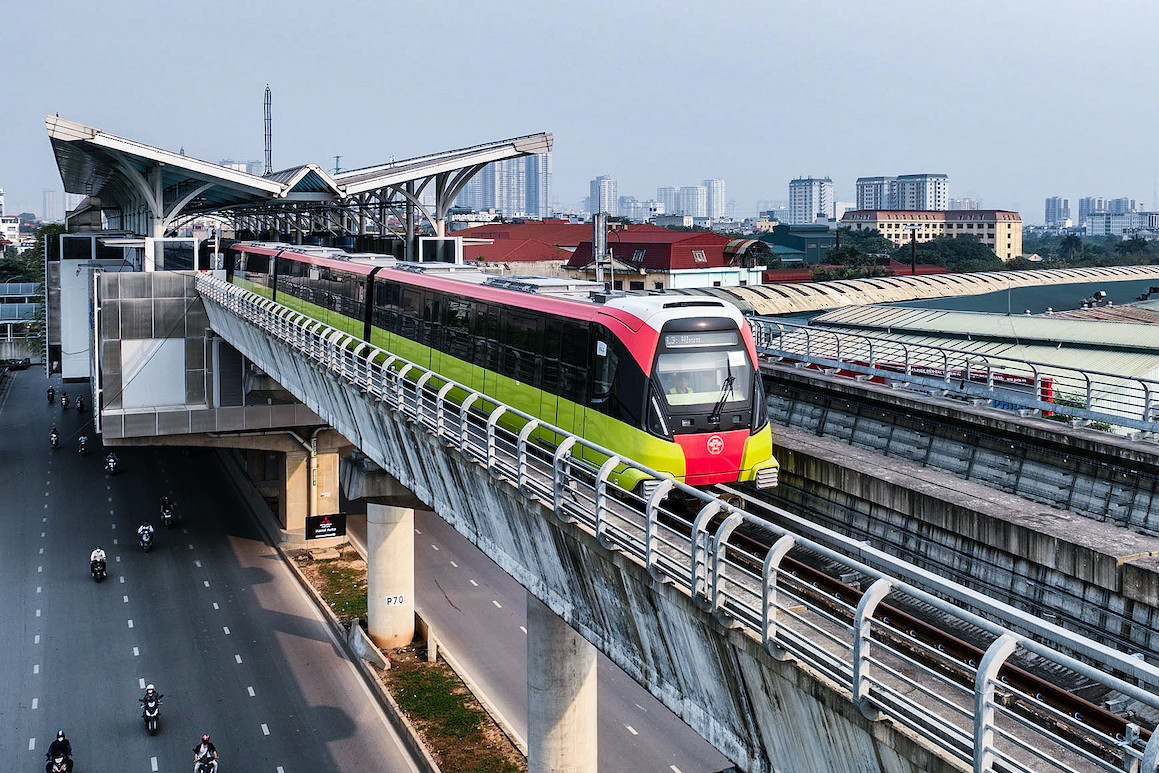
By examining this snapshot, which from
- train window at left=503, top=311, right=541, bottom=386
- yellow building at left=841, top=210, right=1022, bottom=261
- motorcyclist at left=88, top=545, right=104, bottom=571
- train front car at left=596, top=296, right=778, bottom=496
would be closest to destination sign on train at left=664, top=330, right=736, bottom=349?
train front car at left=596, top=296, right=778, bottom=496

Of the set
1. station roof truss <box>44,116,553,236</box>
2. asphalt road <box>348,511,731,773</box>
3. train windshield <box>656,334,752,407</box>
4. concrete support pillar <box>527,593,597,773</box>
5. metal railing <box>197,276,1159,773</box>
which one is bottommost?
asphalt road <box>348,511,731,773</box>

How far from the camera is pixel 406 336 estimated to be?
22719 millimetres

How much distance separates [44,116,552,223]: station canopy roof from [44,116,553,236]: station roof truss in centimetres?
3

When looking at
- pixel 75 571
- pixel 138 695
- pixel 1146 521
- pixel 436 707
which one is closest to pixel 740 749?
pixel 1146 521

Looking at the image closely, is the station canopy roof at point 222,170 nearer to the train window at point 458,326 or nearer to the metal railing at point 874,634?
the train window at point 458,326

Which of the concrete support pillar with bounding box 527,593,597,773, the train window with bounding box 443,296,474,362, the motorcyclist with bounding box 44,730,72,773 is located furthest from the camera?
the motorcyclist with bounding box 44,730,72,773

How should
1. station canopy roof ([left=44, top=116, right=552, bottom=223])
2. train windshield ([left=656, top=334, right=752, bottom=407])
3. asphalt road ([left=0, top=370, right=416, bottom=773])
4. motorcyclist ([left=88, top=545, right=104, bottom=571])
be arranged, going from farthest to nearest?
station canopy roof ([left=44, top=116, right=552, bottom=223]) → motorcyclist ([left=88, top=545, right=104, bottom=571]) → asphalt road ([left=0, top=370, right=416, bottom=773]) → train windshield ([left=656, top=334, right=752, bottom=407])

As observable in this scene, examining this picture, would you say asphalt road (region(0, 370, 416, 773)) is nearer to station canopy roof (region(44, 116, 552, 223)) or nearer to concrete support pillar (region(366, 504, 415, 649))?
concrete support pillar (region(366, 504, 415, 649))

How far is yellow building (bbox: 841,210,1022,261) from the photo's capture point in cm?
13062

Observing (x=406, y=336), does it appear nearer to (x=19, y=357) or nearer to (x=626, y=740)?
(x=626, y=740)

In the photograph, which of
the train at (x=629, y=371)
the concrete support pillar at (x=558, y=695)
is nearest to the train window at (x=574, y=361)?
the train at (x=629, y=371)

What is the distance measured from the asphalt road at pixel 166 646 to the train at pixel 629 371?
36.5 feet

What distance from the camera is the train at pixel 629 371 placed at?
13.2m

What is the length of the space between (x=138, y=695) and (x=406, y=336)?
1183cm
